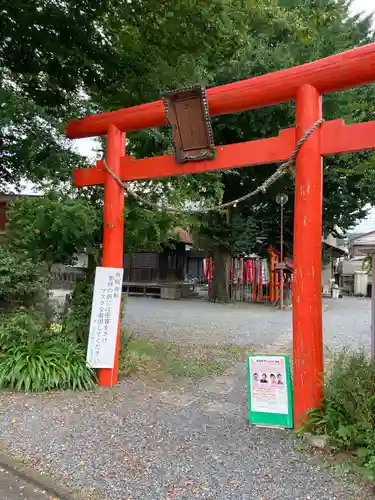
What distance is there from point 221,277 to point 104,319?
44.8 ft

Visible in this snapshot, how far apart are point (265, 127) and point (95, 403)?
11.7m

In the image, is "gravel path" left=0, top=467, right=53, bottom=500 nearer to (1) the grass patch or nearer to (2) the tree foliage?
(1) the grass patch

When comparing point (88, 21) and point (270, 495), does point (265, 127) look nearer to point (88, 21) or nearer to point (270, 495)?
point (88, 21)

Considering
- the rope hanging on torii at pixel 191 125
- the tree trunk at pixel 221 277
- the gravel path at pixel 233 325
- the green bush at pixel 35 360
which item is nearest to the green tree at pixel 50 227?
the green bush at pixel 35 360

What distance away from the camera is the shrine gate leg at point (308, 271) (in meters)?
3.99

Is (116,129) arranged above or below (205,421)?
above

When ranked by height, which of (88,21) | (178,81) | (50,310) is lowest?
(50,310)

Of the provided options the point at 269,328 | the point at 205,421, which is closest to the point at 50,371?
the point at 205,421

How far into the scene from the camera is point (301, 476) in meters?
3.25

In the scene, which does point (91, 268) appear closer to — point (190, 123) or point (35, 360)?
point (35, 360)

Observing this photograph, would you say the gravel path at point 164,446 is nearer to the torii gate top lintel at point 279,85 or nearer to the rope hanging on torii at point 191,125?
the rope hanging on torii at point 191,125

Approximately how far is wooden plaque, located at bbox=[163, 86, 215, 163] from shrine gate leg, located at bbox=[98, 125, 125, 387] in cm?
102

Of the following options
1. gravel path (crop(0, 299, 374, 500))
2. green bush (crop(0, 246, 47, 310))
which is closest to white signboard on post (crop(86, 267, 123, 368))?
gravel path (crop(0, 299, 374, 500))

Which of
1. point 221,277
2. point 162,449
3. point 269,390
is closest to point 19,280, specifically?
point 162,449
